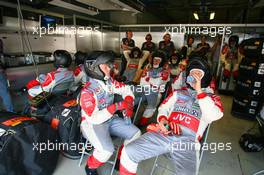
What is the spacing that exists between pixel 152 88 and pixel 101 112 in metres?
1.38

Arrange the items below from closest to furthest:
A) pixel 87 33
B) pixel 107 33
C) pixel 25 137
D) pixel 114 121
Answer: pixel 25 137, pixel 114 121, pixel 87 33, pixel 107 33

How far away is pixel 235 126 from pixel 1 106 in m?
3.88

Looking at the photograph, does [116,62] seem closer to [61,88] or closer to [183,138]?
[61,88]

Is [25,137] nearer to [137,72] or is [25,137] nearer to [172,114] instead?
[172,114]

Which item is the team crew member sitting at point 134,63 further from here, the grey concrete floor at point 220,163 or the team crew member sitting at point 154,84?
the grey concrete floor at point 220,163

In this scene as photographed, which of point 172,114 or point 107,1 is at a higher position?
point 107,1

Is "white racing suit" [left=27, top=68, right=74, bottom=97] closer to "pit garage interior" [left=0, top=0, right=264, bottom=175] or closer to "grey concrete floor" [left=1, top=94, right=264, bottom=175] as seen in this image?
"pit garage interior" [left=0, top=0, right=264, bottom=175]

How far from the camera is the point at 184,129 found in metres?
1.43

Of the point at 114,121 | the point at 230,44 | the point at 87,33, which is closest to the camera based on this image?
the point at 114,121

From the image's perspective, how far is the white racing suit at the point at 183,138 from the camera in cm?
133

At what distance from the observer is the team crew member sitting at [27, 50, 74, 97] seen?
2.07m

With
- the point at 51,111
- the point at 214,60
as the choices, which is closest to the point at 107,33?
the point at 214,60

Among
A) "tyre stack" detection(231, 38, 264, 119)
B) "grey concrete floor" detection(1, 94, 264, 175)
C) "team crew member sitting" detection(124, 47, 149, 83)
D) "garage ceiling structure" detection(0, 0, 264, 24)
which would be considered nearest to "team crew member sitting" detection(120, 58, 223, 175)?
"grey concrete floor" detection(1, 94, 264, 175)

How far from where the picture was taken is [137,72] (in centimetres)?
416
